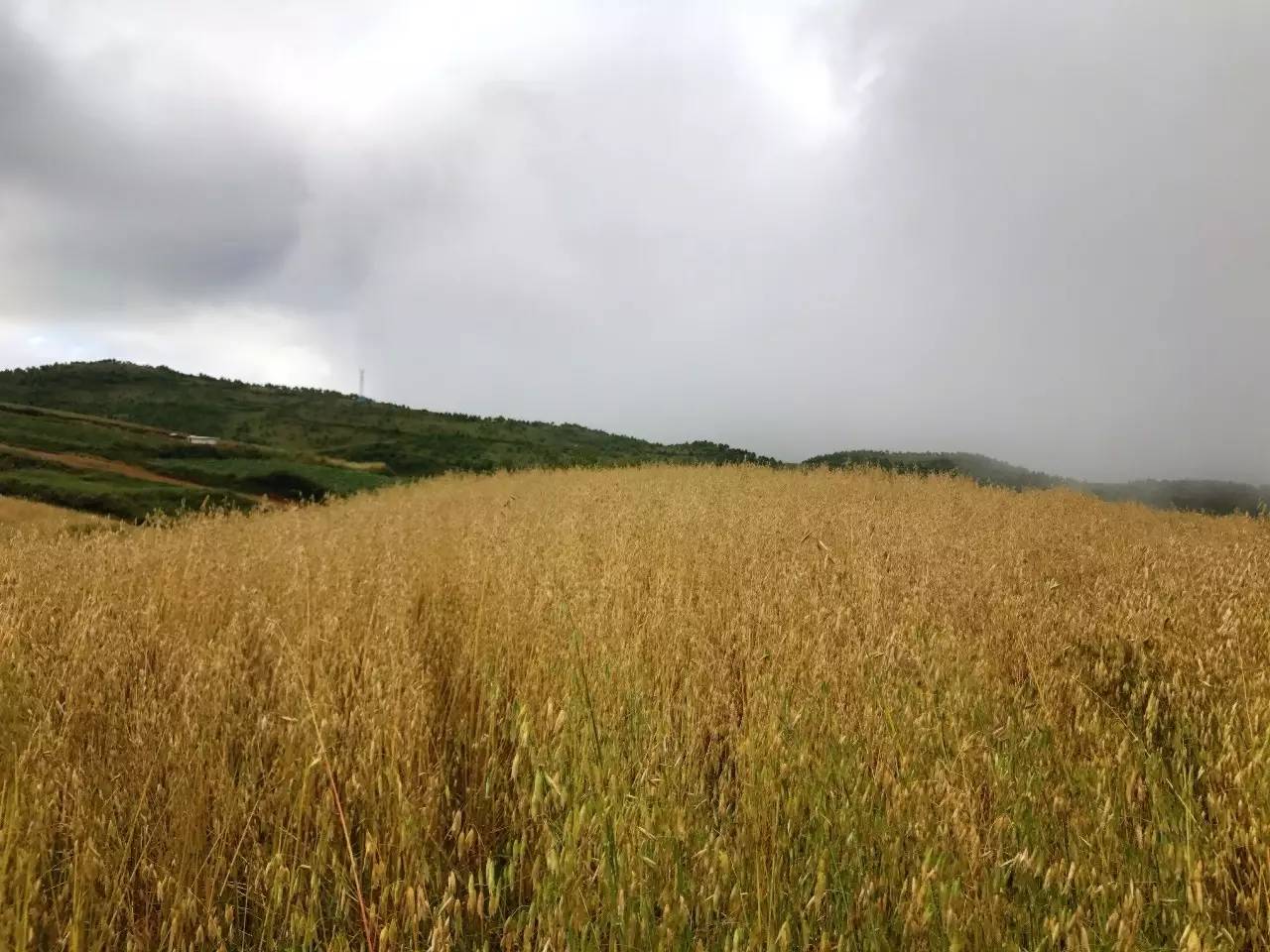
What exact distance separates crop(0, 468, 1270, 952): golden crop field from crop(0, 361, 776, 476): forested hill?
17.6 meters

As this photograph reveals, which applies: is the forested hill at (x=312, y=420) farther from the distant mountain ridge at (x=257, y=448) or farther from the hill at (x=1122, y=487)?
the hill at (x=1122, y=487)

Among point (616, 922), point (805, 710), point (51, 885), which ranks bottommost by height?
point (51, 885)

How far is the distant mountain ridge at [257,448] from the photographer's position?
1078cm

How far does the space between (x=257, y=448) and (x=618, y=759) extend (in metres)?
19.6

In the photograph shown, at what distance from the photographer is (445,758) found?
2170 millimetres

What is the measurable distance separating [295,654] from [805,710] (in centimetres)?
175

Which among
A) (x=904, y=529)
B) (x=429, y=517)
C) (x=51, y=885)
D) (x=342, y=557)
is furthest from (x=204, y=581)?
(x=904, y=529)

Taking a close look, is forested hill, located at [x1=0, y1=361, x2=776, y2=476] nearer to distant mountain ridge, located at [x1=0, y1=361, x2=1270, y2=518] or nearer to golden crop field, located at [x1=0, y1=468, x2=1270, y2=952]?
distant mountain ridge, located at [x1=0, y1=361, x2=1270, y2=518]

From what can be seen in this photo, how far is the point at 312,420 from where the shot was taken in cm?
3975

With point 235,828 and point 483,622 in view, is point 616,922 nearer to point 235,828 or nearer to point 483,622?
point 235,828

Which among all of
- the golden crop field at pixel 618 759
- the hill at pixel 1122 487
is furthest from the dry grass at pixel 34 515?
the hill at pixel 1122 487

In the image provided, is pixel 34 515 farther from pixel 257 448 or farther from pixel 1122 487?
pixel 1122 487

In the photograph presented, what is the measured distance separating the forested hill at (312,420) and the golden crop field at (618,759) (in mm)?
17617

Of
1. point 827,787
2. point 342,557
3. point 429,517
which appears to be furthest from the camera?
point 429,517
